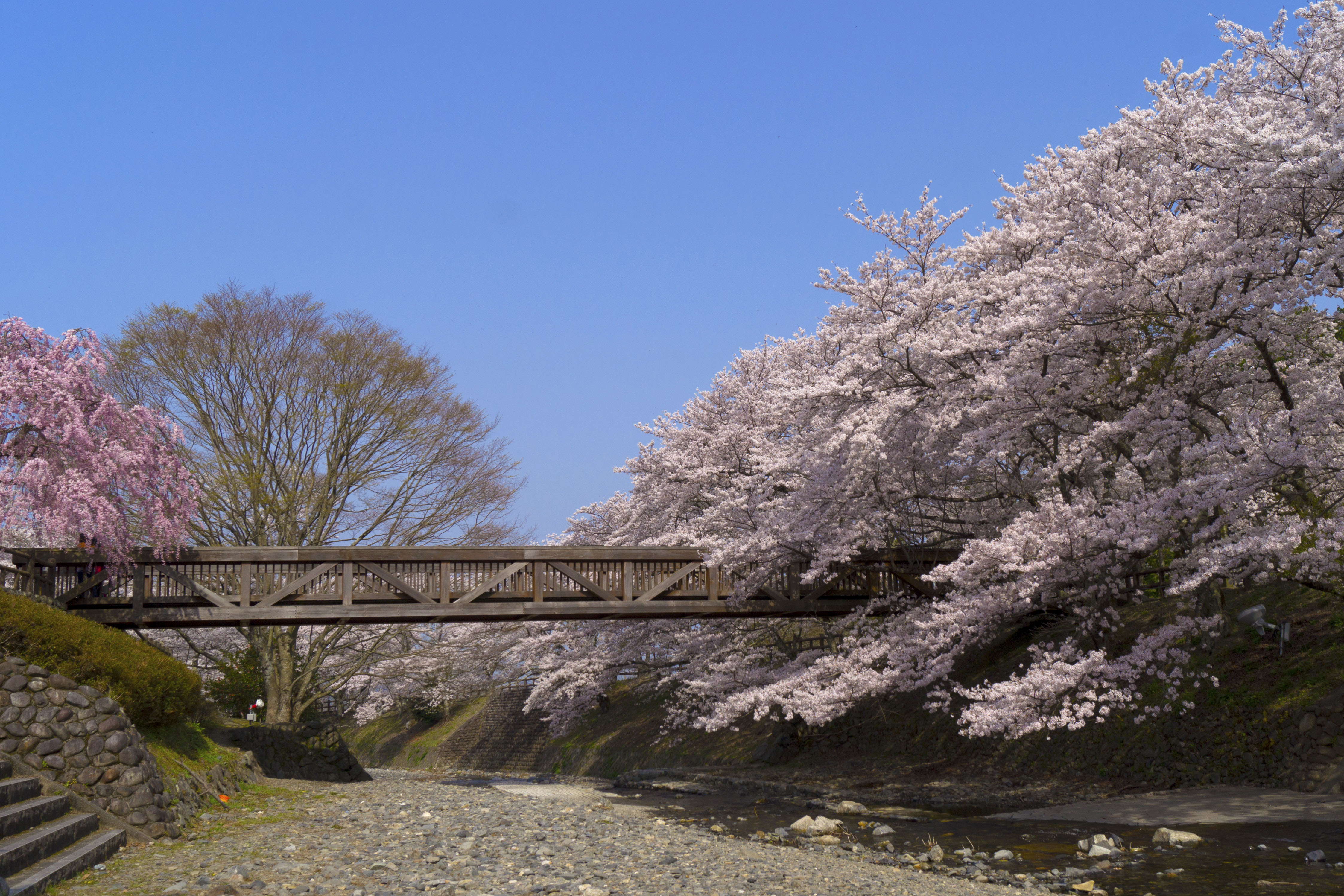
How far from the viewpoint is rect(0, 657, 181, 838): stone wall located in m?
9.30

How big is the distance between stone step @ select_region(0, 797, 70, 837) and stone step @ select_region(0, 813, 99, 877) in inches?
1.7

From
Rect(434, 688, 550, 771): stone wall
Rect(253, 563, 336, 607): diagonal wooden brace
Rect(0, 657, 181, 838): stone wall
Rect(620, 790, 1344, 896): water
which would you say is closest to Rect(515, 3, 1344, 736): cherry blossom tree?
Rect(620, 790, 1344, 896): water

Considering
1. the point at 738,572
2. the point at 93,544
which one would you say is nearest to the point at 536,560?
the point at 738,572

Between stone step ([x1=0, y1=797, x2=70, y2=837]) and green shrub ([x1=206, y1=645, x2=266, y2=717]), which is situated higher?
green shrub ([x1=206, y1=645, x2=266, y2=717])

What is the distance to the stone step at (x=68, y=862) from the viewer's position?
6.66 m

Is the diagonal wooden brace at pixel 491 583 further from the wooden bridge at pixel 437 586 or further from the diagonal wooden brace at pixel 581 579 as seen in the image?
the diagonal wooden brace at pixel 581 579

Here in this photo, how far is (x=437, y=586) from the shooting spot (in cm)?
1848

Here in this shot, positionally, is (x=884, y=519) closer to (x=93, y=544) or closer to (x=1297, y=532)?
(x=1297, y=532)

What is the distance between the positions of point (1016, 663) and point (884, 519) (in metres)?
5.96

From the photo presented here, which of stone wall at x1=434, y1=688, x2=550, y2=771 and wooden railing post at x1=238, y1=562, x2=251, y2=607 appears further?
stone wall at x1=434, y1=688, x2=550, y2=771

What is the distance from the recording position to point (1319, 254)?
1067 cm

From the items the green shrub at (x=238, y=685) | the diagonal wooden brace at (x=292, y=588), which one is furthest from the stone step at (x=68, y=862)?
the green shrub at (x=238, y=685)

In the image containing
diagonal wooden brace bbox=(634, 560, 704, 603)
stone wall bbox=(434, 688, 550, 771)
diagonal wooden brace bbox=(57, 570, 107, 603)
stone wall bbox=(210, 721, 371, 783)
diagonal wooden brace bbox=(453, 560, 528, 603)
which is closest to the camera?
diagonal wooden brace bbox=(57, 570, 107, 603)

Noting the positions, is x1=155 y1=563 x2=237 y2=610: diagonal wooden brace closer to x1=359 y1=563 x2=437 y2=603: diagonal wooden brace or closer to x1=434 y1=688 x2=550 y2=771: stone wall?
x1=359 y1=563 x2=437 y2=603: diagonal wooden brace
